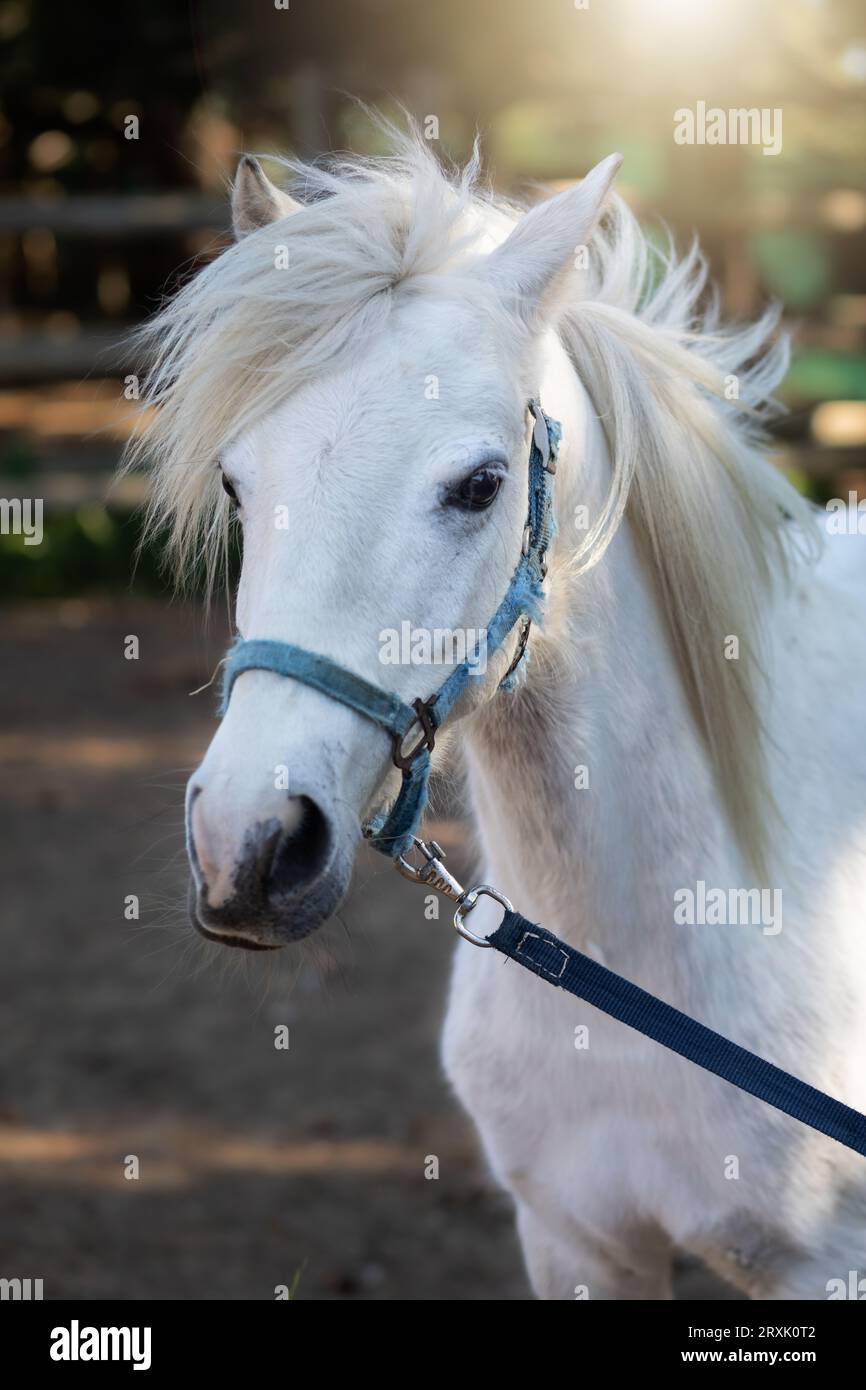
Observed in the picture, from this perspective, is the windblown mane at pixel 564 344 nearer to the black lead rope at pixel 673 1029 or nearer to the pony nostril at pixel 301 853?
the black lead rope at pixel 673 1029

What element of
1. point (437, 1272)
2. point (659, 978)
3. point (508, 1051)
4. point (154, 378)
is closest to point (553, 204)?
point (154, 378)

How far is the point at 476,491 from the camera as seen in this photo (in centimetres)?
174

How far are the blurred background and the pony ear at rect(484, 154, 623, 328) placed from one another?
0.64m

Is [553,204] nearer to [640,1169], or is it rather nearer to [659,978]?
[659,978]

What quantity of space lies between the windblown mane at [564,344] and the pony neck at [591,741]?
0.13ft

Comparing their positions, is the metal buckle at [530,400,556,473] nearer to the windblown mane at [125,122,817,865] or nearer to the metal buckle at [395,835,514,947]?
the windblown mane at [125,122,817,865]

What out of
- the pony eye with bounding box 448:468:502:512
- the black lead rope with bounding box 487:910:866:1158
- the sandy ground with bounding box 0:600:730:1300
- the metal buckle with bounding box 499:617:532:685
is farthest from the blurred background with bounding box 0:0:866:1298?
the pony eye with bounding box 448:468:502:512

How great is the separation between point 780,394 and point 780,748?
8495mm

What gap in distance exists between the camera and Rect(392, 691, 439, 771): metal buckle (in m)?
1.73

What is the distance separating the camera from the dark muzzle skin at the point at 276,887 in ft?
5.09

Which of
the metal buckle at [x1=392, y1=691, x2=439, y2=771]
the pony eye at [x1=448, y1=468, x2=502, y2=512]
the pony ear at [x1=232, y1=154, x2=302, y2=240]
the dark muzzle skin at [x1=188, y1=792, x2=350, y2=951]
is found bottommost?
the dark muzzle skin at [x1=188, y1=792, x2=350, y2=951]

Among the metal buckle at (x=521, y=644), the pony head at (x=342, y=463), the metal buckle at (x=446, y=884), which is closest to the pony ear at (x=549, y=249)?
the pony head at (x=342, y=463)

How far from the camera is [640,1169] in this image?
212 centimetres
